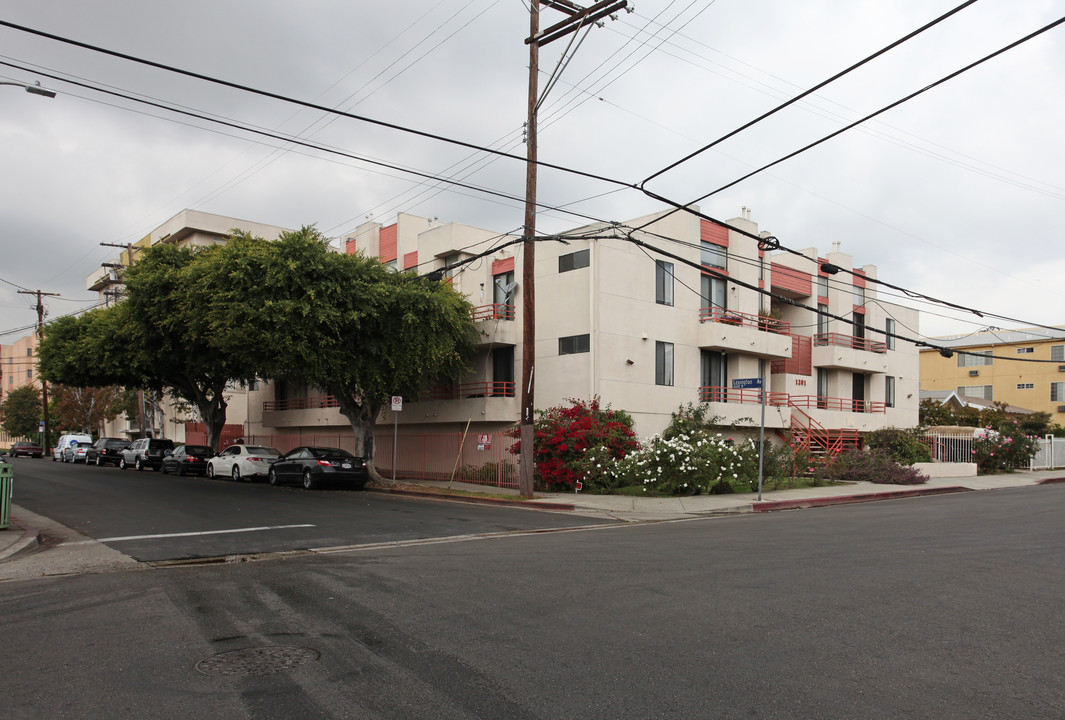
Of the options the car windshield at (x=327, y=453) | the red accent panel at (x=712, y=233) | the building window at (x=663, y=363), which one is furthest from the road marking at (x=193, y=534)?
the red accent panel at (x=712, y=233)

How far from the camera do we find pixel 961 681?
5250 millimetres

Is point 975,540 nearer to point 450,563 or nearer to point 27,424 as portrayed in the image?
point 450,563

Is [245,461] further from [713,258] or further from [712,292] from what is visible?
[713,258]

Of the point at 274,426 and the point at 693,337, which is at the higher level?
the point at 693,337

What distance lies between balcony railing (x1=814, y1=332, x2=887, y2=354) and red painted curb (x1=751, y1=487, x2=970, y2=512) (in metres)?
10.8

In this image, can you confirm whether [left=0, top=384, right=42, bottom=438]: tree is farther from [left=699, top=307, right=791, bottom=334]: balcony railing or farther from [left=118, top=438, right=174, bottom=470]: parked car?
[left=699, top=307, right=791, bottom=334]: balcony railing

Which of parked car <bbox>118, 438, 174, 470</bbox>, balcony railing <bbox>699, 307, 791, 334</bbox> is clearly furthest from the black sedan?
balcony railing <bbox>699, 307, 791, 334</bbox>

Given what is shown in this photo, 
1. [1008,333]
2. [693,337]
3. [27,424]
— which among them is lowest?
[27,424]

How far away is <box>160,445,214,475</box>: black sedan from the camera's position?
3366 centimetres

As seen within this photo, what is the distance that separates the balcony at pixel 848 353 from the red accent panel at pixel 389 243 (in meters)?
20.5

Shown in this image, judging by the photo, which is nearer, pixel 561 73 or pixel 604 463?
pixel 561 73

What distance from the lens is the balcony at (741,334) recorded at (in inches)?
1115

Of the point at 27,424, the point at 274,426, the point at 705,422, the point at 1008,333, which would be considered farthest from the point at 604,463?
the point at 27,424

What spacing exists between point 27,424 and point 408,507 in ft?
241
